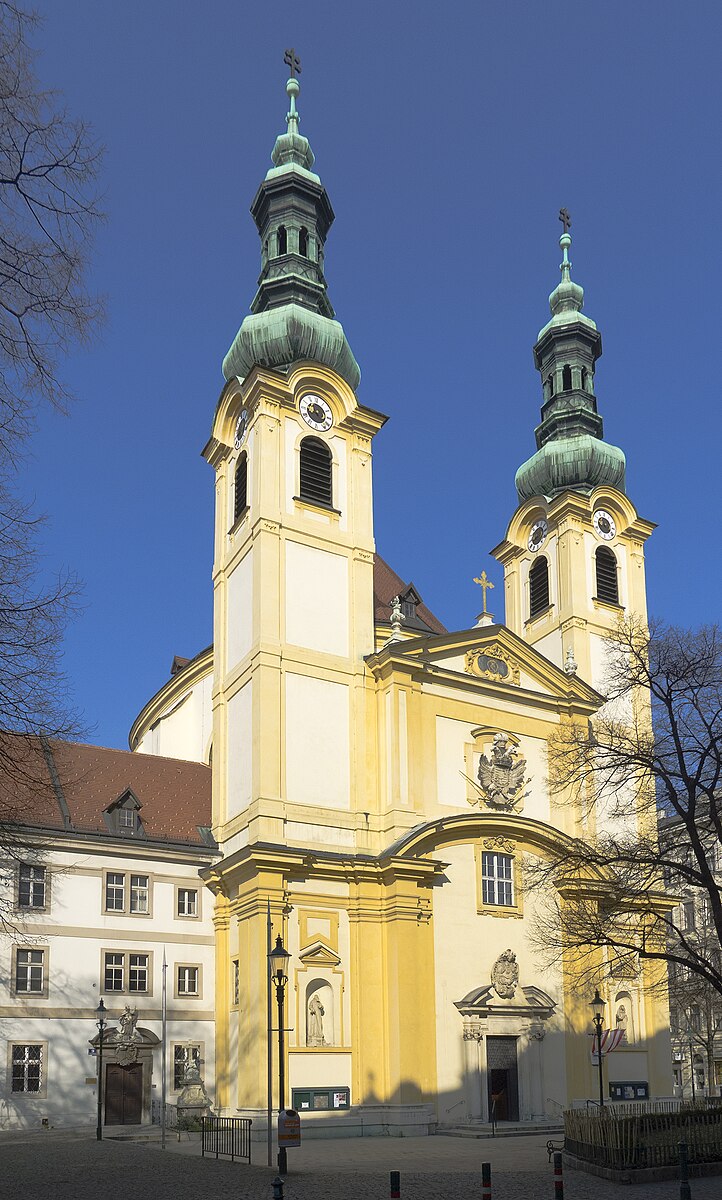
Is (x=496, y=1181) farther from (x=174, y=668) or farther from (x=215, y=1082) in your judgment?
(x=174, y=668)

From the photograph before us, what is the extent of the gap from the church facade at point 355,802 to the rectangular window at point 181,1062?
187 centimetres

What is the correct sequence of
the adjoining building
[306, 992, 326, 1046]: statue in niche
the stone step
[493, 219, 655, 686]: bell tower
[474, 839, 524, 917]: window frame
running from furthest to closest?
[493, 219, 655, 686]: bell tower
[474, 839, 524, 917]: window frame
the adjoining building
[306, 992, 326, 1046]: statue in niche
the stone step

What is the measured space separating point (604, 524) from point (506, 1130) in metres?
22.6

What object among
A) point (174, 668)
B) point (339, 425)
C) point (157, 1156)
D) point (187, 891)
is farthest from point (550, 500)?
point (157, 1156)

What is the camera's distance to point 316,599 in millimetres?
36531

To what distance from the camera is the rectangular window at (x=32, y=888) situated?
34.4 meters

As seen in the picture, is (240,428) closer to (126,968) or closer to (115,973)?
(126,968)

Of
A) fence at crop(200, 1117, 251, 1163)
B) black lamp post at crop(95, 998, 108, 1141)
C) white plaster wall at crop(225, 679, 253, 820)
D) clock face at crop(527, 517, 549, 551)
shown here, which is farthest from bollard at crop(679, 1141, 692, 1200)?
clock face at crop(527, 517, 549, 551)

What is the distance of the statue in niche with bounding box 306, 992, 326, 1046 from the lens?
105ft

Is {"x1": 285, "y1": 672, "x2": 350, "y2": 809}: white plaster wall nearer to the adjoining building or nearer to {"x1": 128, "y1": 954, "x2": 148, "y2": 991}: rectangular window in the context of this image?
the adjoining building

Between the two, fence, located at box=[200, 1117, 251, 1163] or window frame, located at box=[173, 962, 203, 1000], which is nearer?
fence, located at box=[200, 1117, 251, 1163]

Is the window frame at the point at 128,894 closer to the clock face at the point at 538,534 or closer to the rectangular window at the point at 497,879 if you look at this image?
the rectangular window at the point at 497,879

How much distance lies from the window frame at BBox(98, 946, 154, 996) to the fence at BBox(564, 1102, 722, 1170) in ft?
54.6

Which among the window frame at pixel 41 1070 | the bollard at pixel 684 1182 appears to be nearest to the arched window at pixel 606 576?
the window frame at pixel 41 1070
